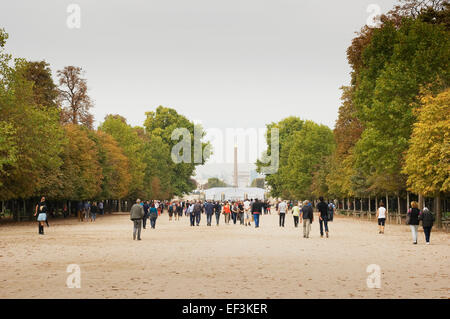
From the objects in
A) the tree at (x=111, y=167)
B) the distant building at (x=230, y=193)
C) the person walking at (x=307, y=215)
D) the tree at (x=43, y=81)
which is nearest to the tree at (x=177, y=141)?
the tree at (x=111, y=167)

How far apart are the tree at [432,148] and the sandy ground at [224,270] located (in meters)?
8.59

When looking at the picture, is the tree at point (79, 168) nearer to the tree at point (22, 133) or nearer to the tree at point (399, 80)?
the tree at point (22, 133)

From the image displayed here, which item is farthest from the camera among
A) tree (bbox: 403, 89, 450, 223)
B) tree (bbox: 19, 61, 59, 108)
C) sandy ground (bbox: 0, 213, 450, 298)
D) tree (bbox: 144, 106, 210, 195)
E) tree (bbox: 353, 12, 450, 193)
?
tree (bbox: 144, 106, 210, 195)

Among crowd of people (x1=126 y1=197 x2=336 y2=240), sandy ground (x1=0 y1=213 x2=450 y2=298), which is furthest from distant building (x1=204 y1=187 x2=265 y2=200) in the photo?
sandy ground (x1=0 y1=213 x2=450 y2=298)

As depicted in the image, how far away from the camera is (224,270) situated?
15867 mm

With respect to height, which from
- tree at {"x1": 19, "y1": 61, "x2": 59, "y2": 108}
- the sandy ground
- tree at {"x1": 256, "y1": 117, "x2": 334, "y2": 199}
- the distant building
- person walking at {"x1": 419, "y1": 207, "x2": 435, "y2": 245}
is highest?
tree at {"x1": 19, "y1": 61, "x2": 59, "y2": 108}

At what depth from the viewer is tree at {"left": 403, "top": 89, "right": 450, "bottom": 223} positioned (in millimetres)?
32394

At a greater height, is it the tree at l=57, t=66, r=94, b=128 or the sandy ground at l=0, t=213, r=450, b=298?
the tree at l=57, t=66, r=94, b=128

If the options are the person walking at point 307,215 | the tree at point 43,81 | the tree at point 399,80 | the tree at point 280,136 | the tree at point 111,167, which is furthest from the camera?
the tree at point 280,136

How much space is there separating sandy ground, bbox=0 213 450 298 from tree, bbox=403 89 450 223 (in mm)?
8585

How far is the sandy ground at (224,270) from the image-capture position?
478 inches

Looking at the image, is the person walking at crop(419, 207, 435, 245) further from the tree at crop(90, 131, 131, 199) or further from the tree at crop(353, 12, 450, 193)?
the tree at crop(90, 131, 131, 199)

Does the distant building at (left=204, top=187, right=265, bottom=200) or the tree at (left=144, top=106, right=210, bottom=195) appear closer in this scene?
the tree at (left=144, top=106, right=210, bottom=195)
